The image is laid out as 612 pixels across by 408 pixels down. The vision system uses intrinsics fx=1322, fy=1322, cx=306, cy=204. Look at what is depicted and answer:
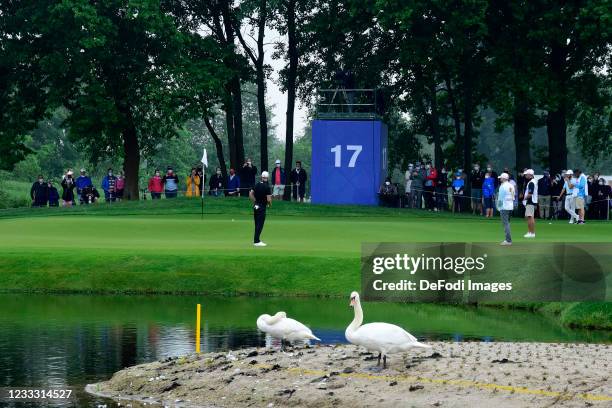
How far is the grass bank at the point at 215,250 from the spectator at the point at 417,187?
8.03m

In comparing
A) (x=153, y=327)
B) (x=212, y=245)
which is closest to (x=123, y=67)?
(x=212, y=245)

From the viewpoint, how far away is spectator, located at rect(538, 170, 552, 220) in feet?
210

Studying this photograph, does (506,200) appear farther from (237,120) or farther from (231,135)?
A: (231,135)

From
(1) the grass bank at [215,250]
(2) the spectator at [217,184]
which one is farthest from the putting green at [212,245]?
(2) the spectator at [217,184]

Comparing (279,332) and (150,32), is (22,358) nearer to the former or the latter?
(279,332)

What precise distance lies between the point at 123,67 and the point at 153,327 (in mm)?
46771

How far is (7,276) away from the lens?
37875 mm

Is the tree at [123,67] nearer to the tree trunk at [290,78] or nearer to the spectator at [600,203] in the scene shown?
the tree trunk at [290,78]

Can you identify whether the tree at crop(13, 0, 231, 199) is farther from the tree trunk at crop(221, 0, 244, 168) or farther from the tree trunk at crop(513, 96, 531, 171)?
the tree trunk at crop(513, 96, 531, 171)

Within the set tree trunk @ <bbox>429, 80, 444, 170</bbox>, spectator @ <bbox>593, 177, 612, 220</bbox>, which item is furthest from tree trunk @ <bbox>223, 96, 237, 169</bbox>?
spectator @ <bbox>593, 177, 612, 220</bbox>

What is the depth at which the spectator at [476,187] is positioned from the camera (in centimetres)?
6506

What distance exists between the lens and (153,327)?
28.5 metres

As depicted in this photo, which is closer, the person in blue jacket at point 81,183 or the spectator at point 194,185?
the person in blue jacket at point 81,183

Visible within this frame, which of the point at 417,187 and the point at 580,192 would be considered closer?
the point at 580,192
